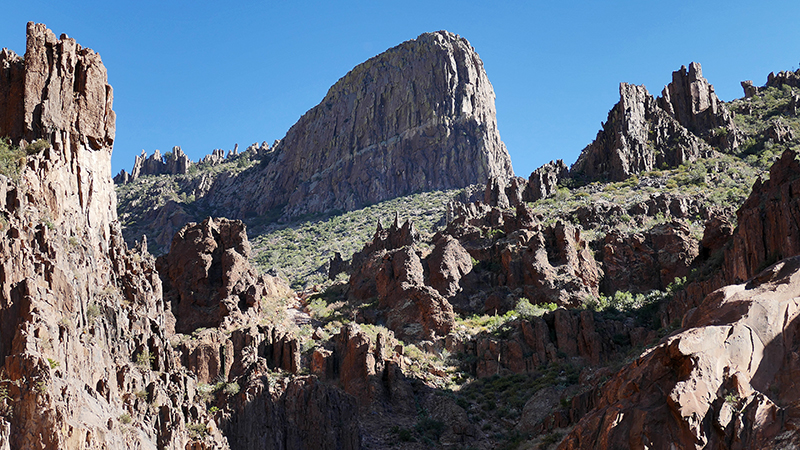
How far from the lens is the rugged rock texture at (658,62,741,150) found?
99.5 m

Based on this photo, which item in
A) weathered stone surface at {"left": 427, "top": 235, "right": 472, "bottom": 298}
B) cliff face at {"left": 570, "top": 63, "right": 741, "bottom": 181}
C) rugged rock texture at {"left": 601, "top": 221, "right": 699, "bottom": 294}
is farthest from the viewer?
cliff face at {"left": 570, "top": 63, "right": 741, "bottom": 181}

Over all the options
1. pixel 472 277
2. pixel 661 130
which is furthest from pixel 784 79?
pixel 472 277

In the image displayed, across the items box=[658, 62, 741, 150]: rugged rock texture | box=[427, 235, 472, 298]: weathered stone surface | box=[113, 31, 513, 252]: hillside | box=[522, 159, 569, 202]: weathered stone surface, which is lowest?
box=[427, 235, 472, 298]: weathered stone surface

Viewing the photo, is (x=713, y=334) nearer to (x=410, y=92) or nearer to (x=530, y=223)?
(x=530, y=223)

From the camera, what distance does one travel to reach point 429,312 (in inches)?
2430

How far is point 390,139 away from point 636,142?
75114 mm

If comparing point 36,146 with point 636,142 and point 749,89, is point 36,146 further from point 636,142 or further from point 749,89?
point 749,89

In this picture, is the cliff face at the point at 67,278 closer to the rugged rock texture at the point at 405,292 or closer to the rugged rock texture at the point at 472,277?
the rugged rock texture at the point at 405,292

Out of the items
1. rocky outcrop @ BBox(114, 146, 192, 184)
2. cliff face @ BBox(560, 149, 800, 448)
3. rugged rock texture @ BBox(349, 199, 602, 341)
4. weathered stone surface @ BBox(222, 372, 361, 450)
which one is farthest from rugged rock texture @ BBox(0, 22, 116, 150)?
rocky outcrop @ BBox(114, 146, 192, 184)

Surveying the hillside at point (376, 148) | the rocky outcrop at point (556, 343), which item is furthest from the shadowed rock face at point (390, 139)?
the rocky outcrop at point (556, 343)

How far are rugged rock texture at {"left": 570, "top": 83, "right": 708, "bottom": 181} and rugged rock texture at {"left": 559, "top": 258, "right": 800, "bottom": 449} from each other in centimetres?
6267

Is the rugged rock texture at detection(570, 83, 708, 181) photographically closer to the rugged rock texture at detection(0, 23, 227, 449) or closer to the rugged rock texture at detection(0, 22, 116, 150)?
the rugged rock texture at detection(0, 23, 227, 449)

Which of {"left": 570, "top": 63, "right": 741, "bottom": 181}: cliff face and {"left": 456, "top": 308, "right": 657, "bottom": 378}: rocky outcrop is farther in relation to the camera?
{"left": 570, "top": 63, "right": 741, "bottom": 181}: cliff face

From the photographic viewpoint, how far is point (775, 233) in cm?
4134
